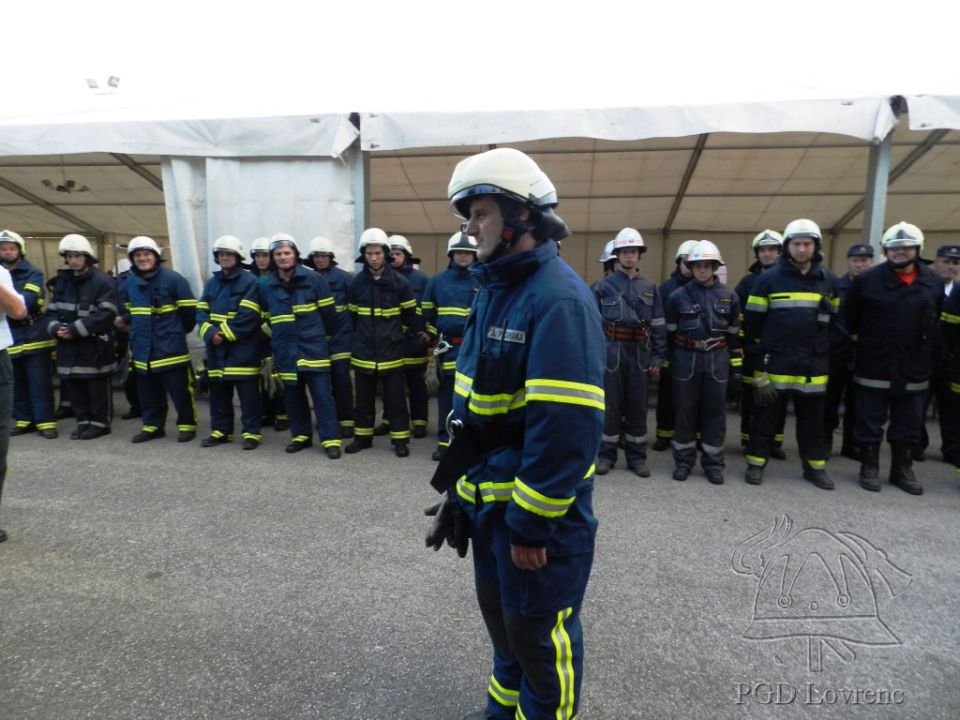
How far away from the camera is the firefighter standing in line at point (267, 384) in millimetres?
6200

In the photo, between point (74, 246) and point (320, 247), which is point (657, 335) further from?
point (74, 246)

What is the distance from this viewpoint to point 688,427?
4805 mm

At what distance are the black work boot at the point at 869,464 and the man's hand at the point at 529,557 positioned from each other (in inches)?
162

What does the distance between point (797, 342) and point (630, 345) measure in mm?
1277

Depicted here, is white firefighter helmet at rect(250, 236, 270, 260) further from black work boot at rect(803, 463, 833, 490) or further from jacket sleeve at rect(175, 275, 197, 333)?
black work boot at rect(803, 463, 833, 490)

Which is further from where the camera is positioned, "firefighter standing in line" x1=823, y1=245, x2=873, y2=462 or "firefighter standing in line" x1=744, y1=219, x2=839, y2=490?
"firefighter standing in line" x1=823, y1=245, x2=873, y2=462

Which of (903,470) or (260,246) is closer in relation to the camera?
(903,470)

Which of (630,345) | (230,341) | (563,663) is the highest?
(630,345)

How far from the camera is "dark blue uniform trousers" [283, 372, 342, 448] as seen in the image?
211 inches

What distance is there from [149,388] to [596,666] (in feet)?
17.0

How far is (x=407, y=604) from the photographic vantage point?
9.11 feet

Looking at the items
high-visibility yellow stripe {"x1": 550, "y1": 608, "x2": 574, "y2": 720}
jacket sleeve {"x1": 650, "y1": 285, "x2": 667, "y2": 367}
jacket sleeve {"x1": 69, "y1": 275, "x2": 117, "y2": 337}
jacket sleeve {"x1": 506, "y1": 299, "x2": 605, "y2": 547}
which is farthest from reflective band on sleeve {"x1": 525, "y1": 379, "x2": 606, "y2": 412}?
jacket sleeve {"x1": 69, "y1": 275, "x2": 117, "y2": 337}

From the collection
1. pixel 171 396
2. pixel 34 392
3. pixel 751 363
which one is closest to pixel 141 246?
pixel 171 396

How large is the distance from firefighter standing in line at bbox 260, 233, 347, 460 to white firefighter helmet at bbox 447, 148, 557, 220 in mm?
4015
